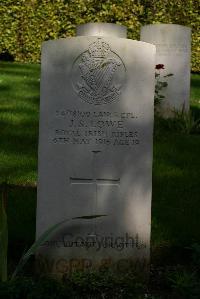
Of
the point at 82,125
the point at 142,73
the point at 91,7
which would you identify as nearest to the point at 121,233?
the point at 82,125

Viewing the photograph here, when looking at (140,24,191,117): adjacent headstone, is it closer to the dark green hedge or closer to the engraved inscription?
the dark green hedge

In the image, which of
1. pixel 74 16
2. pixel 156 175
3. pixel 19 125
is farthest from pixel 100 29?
pixel 74 16

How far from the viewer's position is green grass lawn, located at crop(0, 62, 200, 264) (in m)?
5.37

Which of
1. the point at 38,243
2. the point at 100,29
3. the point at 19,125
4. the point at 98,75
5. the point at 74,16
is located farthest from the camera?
the point at 74,16

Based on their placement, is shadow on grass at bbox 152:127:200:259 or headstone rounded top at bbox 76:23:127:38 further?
headstone rounded top at bbox 76:23:127:38

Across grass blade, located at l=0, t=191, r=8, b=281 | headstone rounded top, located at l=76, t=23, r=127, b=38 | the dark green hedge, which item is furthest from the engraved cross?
the dark green hedge

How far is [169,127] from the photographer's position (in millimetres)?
9695

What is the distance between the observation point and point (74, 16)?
1591 centimetres

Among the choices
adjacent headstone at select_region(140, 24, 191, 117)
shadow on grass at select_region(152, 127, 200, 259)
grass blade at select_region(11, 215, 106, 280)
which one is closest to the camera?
grass blade at select_region(11, 215, 106, 280)

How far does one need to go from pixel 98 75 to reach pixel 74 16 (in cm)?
1164

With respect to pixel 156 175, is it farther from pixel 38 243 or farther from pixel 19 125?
pixel 38 243

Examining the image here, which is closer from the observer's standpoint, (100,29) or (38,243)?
(38,243)

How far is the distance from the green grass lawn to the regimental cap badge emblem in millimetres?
800

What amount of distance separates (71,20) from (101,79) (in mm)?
11723
